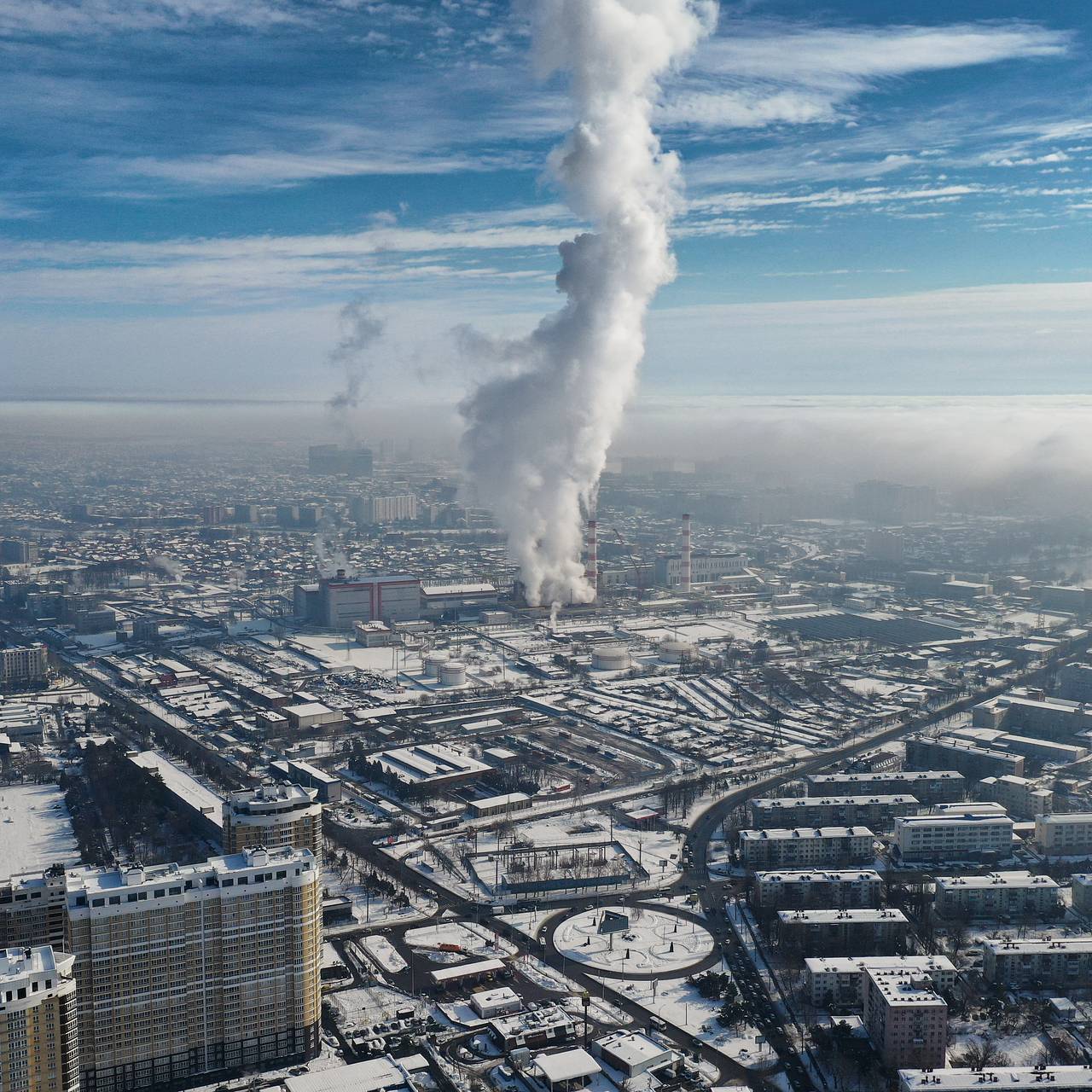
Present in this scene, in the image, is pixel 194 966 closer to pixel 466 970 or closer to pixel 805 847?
pixel 466 970

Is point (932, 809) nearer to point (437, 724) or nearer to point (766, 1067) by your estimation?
point (766, 1067)

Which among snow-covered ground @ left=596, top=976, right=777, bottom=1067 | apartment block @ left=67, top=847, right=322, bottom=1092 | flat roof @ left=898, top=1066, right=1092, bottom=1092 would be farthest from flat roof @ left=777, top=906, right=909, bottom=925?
apartment block @ left=67, top=847, right=322, bottom=1092

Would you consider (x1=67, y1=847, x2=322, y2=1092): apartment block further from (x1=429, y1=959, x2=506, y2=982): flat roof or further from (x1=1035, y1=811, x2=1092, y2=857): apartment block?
(x1=1035, y1=811, x2=1092, y2=857): apartment block

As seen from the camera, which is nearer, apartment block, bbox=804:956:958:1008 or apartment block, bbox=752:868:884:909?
apartment block, bbox=804:956:958:1008

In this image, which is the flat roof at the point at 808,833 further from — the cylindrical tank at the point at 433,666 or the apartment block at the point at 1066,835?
the cylindrical tank at the point at 433,666

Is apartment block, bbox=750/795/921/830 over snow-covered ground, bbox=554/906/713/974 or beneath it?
over

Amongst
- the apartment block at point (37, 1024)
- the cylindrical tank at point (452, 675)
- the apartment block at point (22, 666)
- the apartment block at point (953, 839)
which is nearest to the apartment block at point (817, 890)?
the apartment block at point (953, 839)

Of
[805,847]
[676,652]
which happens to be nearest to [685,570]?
[676,652]
